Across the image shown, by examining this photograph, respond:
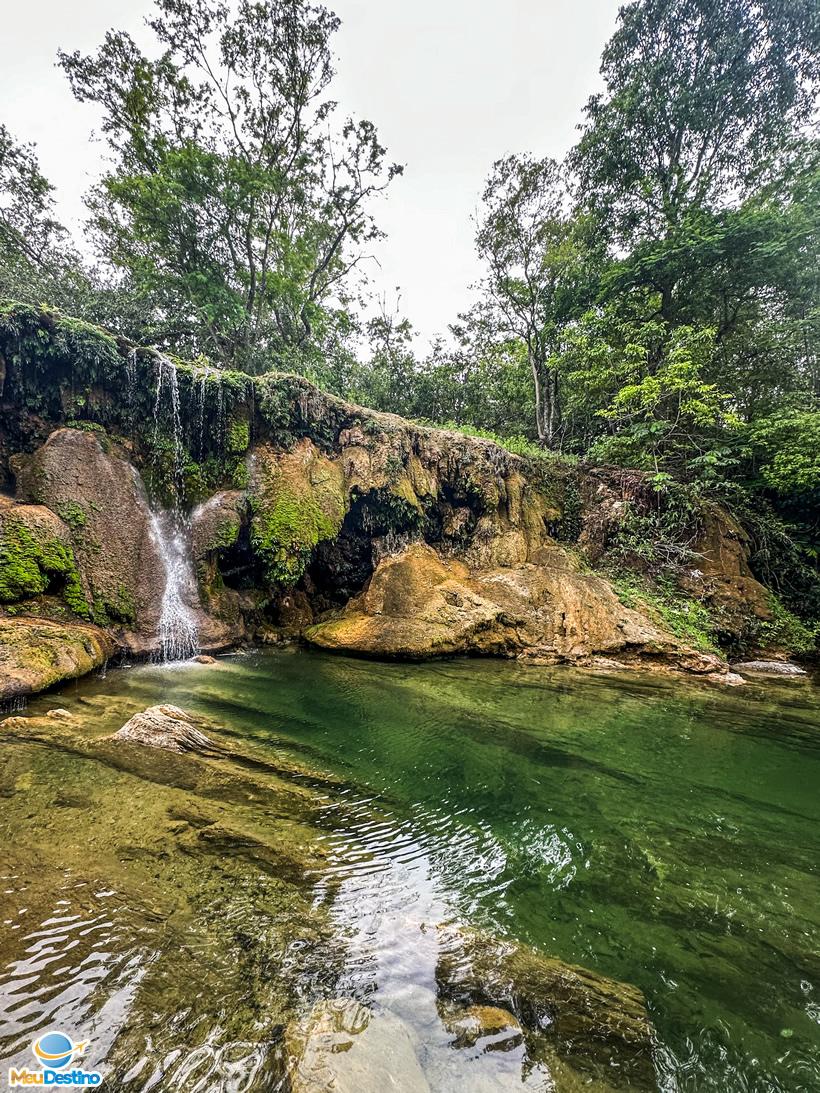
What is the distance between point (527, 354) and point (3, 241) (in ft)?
62.1

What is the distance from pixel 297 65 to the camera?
44.4ft

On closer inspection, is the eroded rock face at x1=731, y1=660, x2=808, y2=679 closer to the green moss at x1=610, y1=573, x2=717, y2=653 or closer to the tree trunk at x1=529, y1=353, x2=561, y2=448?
the green moss at x1=610, y1=573, x2=717, y2=653

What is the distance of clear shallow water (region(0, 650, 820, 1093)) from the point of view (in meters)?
1.71

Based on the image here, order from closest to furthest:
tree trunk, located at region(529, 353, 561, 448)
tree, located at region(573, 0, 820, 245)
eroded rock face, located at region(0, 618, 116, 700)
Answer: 1. eroded rock face, located at region(0, 618, 116, 700)
2. tree, located at region(573, 0, 820, 245)
3. tree trunk, located at region(529, 353, 561, 448)

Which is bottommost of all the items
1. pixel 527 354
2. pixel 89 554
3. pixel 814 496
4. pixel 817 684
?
pixel 817 684

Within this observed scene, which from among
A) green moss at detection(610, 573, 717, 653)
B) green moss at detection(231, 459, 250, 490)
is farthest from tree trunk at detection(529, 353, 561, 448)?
green moss at detection(231, 459, 250, 490)

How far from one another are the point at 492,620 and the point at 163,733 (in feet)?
21.8

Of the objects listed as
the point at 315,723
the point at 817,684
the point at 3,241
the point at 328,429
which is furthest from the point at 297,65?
the point at 817,684

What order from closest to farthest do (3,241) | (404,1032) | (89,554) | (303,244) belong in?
(404,1032)
(89,554)
(3,241)
(303,244)

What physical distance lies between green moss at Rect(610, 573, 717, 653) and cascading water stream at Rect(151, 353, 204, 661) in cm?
930

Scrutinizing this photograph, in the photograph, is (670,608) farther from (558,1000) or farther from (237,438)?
(237,438)

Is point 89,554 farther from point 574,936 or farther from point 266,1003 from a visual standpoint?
point 574,936

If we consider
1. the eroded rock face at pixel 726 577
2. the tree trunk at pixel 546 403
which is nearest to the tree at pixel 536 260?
the tree trunk at pixel 546 403

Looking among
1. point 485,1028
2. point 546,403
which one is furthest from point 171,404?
point 546,403
